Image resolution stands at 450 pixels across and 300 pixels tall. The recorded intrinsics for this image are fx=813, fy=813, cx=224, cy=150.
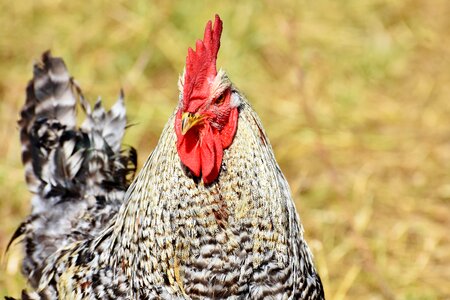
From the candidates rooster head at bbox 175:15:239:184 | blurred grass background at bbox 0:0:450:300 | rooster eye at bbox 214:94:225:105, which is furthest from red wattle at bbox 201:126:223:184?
blurred grass background at bbox 0:0:450:300

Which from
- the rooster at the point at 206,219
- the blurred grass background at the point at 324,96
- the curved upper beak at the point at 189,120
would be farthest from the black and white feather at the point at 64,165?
the curved upper beak at the point at 189,120

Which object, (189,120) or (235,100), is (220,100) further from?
(189,120)

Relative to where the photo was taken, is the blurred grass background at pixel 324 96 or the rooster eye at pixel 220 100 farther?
the blurred grass background at pixel 324 96

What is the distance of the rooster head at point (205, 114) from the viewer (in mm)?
3084

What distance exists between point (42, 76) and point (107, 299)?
1619 millimetres

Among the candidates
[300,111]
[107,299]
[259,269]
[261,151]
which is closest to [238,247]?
[259,269]

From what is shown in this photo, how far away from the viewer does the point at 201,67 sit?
315 cm

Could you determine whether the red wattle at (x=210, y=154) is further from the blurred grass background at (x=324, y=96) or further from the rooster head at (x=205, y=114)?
the blurred grass background at (x=324, y=96)

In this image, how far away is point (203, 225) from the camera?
3.14 meters

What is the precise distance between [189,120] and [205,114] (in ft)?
0.33

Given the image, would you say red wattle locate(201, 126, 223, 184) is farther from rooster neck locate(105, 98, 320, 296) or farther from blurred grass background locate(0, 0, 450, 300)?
blurred grass background locate(0, 0, 450, 300)

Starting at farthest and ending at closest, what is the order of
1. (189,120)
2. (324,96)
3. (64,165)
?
(324,96) → (64,165) → (189,120)

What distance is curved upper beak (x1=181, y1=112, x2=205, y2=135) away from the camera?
9.80 feet

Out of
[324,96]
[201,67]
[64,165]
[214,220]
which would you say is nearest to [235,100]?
[201,67]
